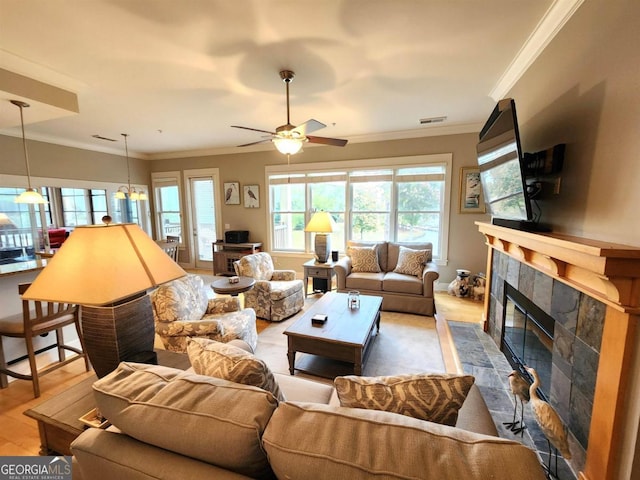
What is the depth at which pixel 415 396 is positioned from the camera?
0.94 metres

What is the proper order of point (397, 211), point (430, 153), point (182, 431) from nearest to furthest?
point (182, 431) < point (430, 153) < point (397, 211)

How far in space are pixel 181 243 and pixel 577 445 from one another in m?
6.83

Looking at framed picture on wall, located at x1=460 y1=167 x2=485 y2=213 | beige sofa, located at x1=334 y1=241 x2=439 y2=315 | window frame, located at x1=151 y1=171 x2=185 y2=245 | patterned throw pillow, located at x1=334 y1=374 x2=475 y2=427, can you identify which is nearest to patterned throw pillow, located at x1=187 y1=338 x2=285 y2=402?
patterned throw pillow, located at x1=334 y1=374 x2=475 y2=427

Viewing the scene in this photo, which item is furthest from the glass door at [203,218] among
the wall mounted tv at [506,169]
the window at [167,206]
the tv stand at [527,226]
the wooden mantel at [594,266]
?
the wooden mantel at [594,266]

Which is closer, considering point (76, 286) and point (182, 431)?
point (182, 431)

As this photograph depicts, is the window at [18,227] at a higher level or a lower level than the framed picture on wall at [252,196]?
lower

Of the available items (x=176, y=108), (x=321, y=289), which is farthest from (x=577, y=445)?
(x=176, y=108)

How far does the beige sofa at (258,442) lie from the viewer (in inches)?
25.4

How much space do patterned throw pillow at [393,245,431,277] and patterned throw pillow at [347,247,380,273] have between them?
0.33m

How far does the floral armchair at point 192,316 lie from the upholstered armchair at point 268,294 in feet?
2.19

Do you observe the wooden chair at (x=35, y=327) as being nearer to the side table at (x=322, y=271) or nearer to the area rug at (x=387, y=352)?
the area rug at (x=387, y=352)

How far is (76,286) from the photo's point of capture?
3.22ft

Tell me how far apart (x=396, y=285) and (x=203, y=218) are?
4604 mm

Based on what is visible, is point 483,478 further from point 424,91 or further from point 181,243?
point 181,243
